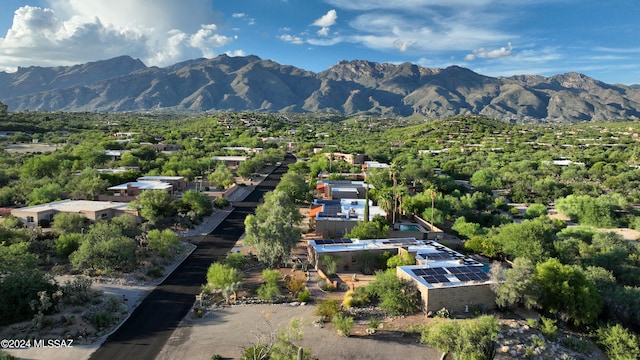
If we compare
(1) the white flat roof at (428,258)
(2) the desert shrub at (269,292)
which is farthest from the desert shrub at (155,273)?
(1) the white flat roof at (428,258)

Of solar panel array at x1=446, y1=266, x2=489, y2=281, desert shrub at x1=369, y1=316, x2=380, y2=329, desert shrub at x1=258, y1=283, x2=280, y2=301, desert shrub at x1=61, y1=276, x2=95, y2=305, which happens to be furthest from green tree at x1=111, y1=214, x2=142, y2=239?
solar panel array at x1=446, y1=266, x2=489, y2=281

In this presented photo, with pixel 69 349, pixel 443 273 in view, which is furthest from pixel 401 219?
pixel 69 349

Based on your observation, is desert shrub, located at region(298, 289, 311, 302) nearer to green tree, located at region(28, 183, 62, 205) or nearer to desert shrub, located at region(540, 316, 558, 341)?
desert shrub, located at region(540, 316, 558, 341)

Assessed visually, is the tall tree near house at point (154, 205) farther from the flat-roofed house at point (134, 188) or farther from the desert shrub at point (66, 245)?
the desert shrub at point (66, 245)

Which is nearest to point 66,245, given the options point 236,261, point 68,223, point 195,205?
point 68,223

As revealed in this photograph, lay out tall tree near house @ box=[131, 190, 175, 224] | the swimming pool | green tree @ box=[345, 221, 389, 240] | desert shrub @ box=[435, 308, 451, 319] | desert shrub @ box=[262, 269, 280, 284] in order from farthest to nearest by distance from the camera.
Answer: tall tree near house @ box=[131, 190, 175, 224]
the swimming pool
green tree @ box=[345, 221, 389, 240]
desert shrub @ box=[262, 269, 280, 284]
desert shrub @ box=[435, 308, 451, 319]

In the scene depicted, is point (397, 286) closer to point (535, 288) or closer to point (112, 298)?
point (535, 288)

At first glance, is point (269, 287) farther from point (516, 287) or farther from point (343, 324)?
point (516, 287)
